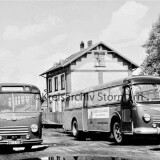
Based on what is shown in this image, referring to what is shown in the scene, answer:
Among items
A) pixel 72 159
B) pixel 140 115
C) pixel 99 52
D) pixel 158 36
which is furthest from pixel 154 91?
pixel 99 52

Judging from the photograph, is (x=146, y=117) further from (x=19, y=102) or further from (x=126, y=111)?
(x=19, y=102)

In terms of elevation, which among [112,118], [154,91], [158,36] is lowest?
[112,118]

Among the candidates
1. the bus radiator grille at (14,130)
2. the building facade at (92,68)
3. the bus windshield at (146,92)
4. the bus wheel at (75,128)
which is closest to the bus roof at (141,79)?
the bus windshield at (146,92)

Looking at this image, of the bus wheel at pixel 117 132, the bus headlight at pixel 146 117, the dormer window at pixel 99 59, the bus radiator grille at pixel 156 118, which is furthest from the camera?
the dormer window at pixel 99 59

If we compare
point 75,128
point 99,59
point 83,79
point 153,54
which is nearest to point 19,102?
point 75,128

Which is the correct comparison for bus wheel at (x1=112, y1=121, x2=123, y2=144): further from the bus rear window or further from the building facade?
the building facade

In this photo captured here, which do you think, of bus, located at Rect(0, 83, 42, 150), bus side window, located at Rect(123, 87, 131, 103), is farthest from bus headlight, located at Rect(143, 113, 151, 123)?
bus, located at Rect(0, 83, 42, 150)

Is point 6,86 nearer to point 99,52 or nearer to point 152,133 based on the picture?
point 152,133

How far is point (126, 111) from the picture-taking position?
1527 cm

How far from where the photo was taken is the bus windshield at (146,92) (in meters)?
14.9

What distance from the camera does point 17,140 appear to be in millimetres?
12875

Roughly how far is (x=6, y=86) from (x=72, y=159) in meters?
5.36

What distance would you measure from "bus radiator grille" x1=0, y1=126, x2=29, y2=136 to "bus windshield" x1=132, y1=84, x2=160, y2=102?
4.56 metres

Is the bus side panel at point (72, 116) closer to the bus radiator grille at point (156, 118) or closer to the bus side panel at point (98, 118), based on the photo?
the bus side panel at point (98, 118)
